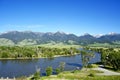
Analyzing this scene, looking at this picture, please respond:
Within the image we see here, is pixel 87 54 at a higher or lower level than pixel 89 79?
higher

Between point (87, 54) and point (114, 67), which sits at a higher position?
point (87, 54)

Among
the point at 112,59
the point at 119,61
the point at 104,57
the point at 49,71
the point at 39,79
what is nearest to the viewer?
the point at 39,79

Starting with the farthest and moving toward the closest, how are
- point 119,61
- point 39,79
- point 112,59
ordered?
point 112,59 → point 119,61 → point 39,79

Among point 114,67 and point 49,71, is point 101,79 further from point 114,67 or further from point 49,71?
point 114,67

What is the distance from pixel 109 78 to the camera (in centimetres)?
9775

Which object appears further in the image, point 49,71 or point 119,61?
point 119,61

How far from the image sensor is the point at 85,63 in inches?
5659

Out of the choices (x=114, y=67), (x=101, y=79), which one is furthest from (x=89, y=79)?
(x=114, y=67)

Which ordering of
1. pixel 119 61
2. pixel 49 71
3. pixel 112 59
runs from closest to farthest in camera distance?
1. pixel 49 71
2. pixel 119 61
3. pixel 112 59

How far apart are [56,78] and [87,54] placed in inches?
2115

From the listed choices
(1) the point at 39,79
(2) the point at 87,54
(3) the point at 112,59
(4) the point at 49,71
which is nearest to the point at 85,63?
(2) the point at 87,54

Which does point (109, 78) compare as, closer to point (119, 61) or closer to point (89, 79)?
point (89, 79)

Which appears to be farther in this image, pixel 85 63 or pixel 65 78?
pixel 85 63

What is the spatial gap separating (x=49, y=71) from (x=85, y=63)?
44.0m
